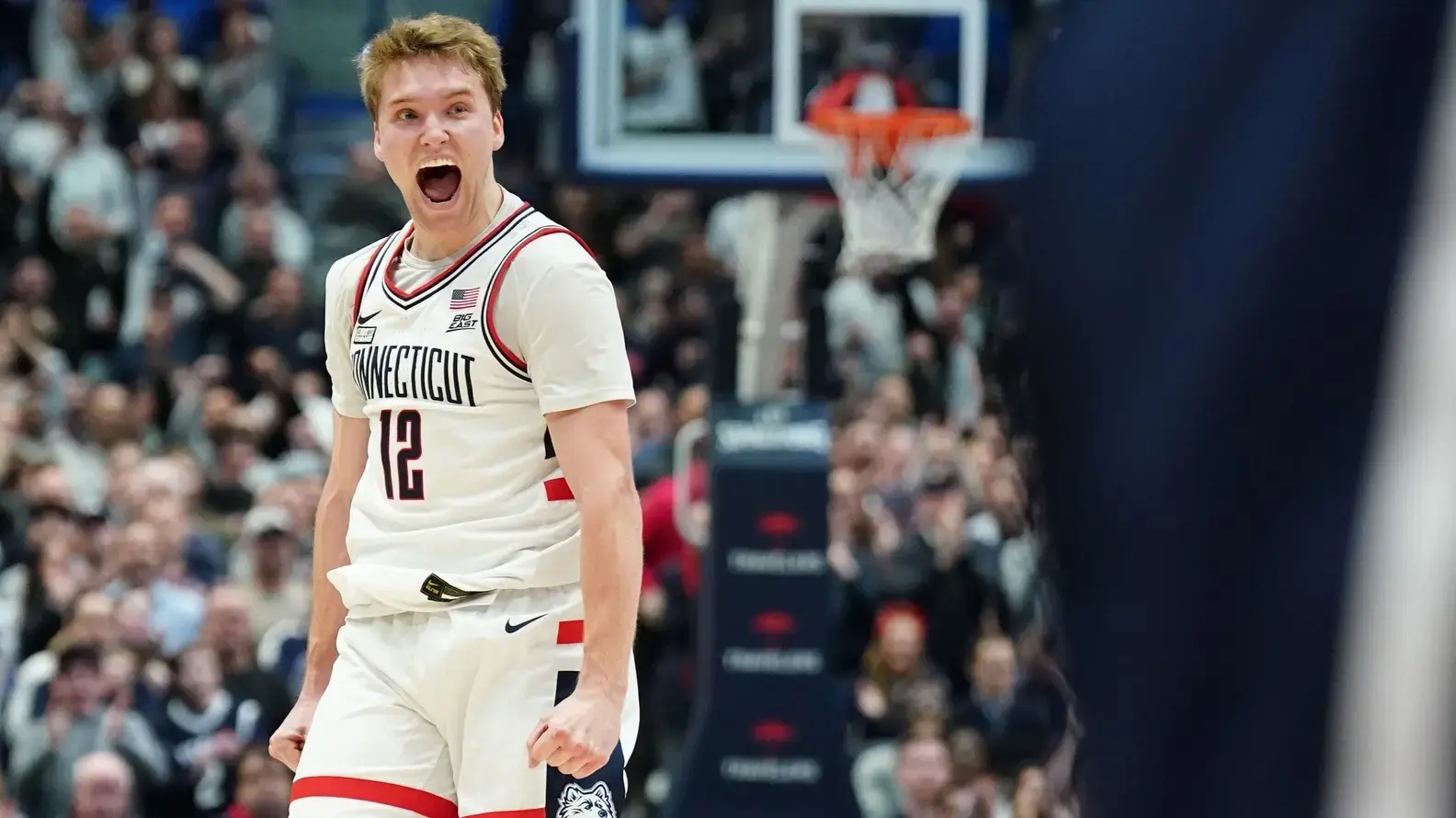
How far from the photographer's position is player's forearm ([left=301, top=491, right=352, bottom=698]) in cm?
456

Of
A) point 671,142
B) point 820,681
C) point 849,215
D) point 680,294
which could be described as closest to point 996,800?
point 820,681

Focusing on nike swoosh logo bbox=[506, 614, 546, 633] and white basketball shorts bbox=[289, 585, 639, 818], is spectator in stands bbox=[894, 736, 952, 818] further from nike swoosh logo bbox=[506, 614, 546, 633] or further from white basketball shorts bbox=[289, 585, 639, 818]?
nike swoosh logo bbox=[506, 614, 546, 633]

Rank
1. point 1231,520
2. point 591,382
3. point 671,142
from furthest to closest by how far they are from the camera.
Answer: point 671,142, point 591,382, point 1231,520

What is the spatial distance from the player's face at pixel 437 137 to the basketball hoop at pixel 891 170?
5.11 m

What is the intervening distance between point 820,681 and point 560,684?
198 inches

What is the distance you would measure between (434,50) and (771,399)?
507 cm

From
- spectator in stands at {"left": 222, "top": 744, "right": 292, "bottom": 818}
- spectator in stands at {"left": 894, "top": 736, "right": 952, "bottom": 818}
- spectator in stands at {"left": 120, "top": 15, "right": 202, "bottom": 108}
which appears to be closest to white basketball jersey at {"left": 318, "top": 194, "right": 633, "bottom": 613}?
spectator in stands at {"left": 222, "top": 744, "right": 292, "bottom": 818}

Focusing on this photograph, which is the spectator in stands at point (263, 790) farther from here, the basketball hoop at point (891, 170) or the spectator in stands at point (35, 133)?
the spectator in stands at point (35, 133)

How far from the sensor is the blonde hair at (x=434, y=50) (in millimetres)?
4234

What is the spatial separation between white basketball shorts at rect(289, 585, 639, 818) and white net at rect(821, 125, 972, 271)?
531cm

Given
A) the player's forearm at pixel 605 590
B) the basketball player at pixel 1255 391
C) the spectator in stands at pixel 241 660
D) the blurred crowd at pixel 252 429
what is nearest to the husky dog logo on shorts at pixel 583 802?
the player's forearm at pixel 605 590

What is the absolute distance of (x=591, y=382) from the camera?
13.5ft

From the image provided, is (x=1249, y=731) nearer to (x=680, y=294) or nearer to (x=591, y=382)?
(x=591, y=382)

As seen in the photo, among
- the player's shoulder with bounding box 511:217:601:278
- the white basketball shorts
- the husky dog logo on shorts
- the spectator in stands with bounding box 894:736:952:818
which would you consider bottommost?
the spectator in stands with bounding box 894:736:952:818
